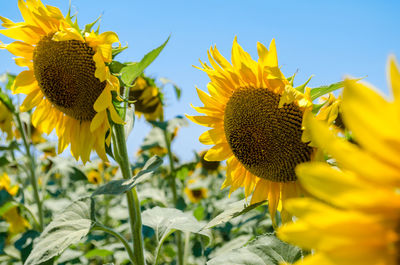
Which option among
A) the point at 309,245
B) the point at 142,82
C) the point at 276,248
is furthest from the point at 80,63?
the point at 142,82

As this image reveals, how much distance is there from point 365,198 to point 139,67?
3.84 ft

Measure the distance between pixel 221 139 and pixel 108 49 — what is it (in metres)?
0.62

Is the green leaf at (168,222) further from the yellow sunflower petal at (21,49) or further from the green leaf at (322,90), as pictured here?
the yellow sunflower petal at (21,49)

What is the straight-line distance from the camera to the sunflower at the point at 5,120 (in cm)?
332

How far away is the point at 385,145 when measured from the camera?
53 centimetres

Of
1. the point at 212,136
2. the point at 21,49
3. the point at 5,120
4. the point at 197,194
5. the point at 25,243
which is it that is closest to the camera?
the point at 212,136

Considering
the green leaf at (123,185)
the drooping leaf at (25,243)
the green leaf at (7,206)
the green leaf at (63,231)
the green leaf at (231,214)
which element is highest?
the green leaf at (123,185)

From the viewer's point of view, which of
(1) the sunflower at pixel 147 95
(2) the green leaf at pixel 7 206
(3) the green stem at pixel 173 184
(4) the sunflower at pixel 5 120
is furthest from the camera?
(1) the sunflower at pixel 147 95

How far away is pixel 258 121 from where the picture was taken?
158cm

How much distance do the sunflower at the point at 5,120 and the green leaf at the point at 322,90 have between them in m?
2.73

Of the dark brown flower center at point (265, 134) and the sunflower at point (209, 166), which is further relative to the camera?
the sunflower at point (209, 166)

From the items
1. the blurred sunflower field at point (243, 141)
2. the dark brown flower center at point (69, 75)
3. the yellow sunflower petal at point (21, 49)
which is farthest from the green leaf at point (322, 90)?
the yellow sunflower petal at point (21, 49)

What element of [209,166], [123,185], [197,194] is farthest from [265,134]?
[197,194]

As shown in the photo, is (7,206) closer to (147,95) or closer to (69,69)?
(147,95)
